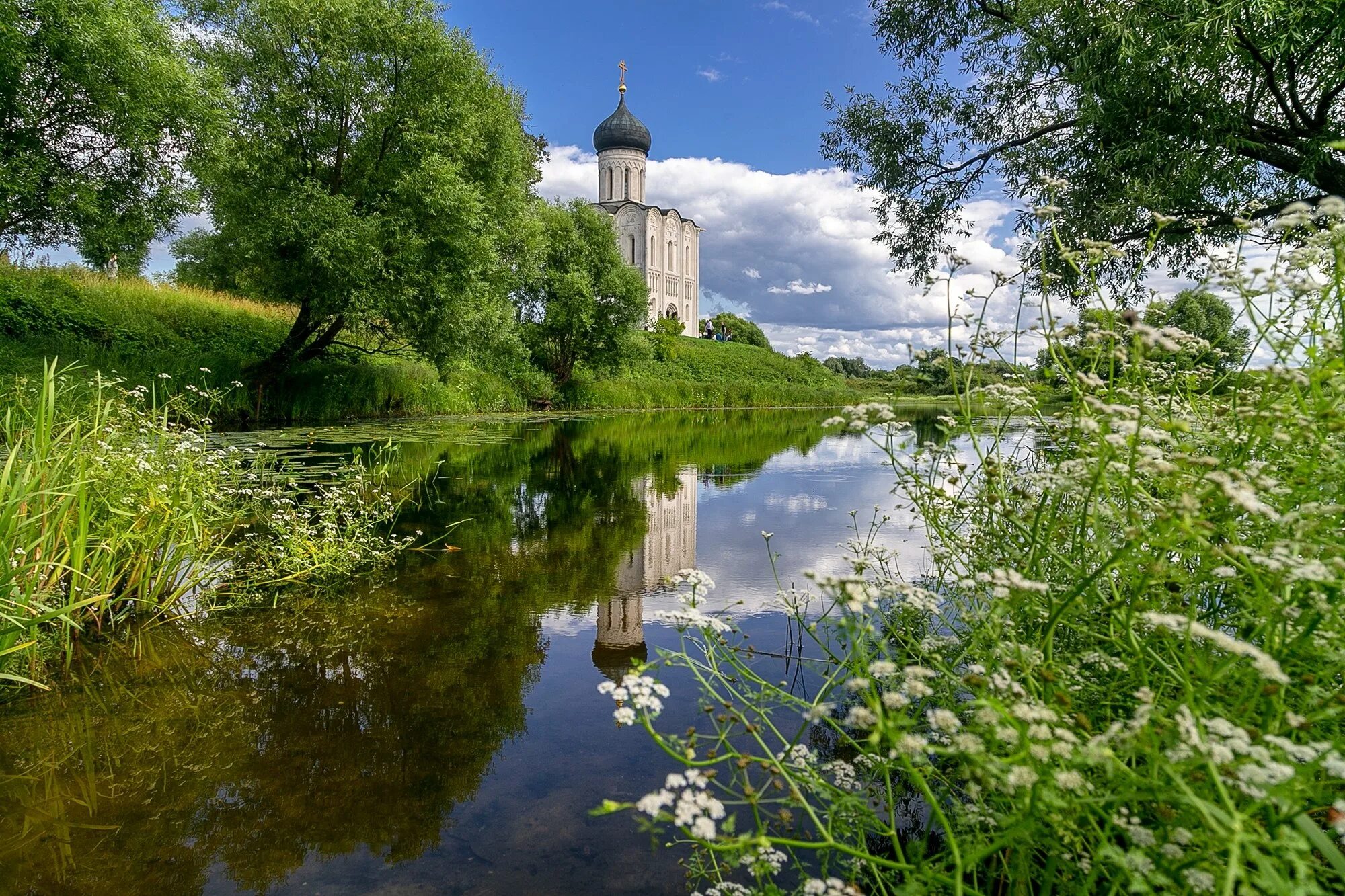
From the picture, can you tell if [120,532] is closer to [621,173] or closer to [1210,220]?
[1210,220]

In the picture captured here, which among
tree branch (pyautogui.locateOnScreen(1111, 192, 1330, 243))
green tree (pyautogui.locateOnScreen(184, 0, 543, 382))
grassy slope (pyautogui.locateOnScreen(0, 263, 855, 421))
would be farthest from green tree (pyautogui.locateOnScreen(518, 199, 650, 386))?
tree branch (pyautogui.locateOnScreen(1111, 192, 1330, 243))

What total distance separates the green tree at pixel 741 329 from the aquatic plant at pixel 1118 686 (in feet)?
266

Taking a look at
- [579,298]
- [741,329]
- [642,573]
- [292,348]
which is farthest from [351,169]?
[741,329]

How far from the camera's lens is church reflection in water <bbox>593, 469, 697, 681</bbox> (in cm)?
433

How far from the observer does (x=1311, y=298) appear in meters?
2.09

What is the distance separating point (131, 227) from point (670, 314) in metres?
55.9

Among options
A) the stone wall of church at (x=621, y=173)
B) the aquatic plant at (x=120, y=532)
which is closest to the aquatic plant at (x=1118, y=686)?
the aquatic plant at (x=120, y=532)

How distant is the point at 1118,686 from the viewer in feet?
6.45

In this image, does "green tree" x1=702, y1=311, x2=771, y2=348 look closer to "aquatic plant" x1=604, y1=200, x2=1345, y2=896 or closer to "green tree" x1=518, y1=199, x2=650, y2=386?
"green tree" x1=518, y1=199, x2=650, y2=386

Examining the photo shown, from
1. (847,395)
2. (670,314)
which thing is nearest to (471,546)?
(847,395)

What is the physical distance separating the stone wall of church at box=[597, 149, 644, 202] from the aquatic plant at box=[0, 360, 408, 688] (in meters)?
63.7

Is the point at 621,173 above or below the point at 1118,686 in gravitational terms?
above

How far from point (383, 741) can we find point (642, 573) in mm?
3051

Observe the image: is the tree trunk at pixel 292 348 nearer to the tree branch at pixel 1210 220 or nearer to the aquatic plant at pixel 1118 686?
the tree branch at pixel 1210 220
